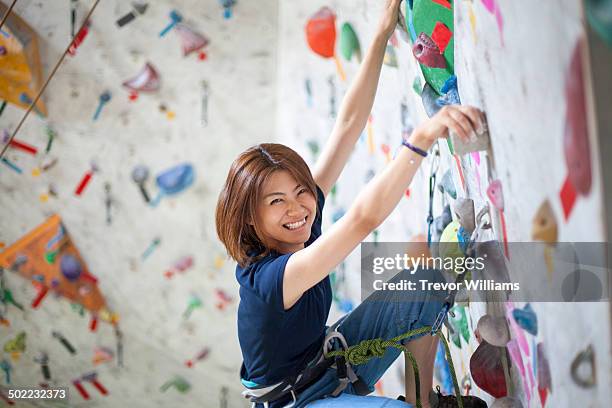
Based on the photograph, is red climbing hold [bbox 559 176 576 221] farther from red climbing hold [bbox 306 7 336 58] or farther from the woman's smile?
red climbing hold [bbox 306 7 336 58]

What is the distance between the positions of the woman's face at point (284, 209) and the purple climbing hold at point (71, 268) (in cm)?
137

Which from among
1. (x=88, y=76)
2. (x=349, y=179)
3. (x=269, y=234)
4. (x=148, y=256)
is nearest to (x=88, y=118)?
(x=88, y=76)

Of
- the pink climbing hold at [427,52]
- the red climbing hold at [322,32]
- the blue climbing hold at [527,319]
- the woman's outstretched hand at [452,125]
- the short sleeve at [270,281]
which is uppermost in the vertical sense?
the red climbing hold at [322,32]

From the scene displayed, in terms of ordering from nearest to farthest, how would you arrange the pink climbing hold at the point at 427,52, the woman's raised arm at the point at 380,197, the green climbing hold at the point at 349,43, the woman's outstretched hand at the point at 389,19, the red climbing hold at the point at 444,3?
the woman's raised arm at the point at 380,197
the red climbing hold at the point at 444,3
the pink climbing hold at the point at 427,52
the woman's outstretched hand at the point at 389,19
the green climbing hold at the point at 349,43

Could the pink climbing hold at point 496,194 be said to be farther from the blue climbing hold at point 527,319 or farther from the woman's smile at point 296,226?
the woman's smile at point 296,226

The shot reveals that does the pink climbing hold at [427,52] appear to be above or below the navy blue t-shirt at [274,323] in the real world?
above

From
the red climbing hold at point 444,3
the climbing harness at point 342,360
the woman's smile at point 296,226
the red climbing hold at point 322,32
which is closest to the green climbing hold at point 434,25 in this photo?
the red climbing hold at point 444,3

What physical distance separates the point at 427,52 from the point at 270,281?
0.67m

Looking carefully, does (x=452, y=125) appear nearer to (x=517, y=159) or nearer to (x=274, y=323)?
(x=517, y=159)

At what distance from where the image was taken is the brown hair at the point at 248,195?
1683 millimetres

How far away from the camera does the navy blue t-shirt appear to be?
5.29 ft

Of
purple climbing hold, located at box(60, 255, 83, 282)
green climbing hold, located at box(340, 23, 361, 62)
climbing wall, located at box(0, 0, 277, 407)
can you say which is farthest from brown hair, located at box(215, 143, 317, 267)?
purple climbing hold, located at box(60, 255, 83, 282)

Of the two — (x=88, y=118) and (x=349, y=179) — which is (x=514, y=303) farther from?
(x=88, y=118)

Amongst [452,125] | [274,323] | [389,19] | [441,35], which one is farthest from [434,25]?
[274,323]
